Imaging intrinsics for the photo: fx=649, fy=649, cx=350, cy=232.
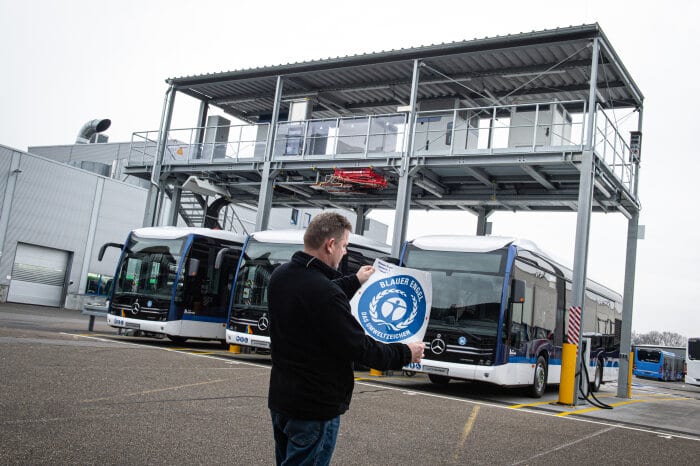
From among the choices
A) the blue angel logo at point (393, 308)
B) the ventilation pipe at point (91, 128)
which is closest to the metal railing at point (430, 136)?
the blue angel logo at point (393, 308)

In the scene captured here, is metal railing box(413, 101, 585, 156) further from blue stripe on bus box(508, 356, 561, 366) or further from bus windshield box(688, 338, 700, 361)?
bus windshield box(688, 338, 700, 361)

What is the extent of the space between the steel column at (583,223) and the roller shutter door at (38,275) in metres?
29.8

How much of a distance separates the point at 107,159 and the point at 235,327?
3733cm

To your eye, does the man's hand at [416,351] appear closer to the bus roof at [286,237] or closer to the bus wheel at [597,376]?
the bus roof at [286,237]

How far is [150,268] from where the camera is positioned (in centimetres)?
1720

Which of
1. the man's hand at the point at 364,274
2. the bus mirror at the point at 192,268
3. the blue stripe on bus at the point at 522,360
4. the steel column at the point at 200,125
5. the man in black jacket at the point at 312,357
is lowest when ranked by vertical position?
the blue stripe on bus at the point at 522,360

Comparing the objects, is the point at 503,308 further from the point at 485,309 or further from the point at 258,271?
the point at 258,271

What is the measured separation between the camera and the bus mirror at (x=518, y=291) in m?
12.8

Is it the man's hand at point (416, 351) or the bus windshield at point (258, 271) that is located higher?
the bus windshield at point (258, 271)

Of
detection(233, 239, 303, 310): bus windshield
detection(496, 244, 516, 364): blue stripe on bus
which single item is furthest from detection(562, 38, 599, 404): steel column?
detection(233, 239, 303, 310): bus windshield

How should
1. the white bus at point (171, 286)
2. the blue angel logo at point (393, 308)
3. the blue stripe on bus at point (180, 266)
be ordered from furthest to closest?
the white bus at point (171, 286) → the blue stripe on bus at point (180, 266) → the blue angel logo at point (393, 308)

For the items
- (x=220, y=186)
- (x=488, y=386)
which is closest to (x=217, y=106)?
(x=220, y=186)

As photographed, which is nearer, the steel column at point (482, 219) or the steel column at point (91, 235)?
the steel column at point (482, 219)

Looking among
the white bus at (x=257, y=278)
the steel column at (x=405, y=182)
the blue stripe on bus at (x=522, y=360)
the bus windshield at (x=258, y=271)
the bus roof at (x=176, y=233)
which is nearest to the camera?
the blue stripe on bus at (x=522, y=360)
